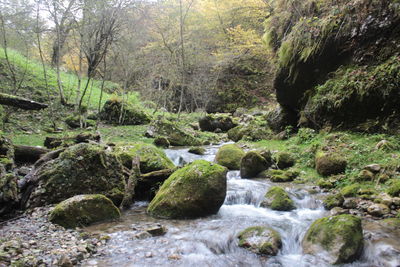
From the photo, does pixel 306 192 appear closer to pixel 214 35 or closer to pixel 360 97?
pixel 360 97

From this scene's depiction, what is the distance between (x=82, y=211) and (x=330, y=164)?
5.63 metres

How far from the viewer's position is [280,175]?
757 cm

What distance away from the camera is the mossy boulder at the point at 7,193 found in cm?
481

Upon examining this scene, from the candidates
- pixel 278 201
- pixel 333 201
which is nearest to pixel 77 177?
pixel 278 201

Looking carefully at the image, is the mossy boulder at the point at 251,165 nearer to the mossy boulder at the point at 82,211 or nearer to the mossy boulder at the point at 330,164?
the mossy boulder at the point at 330,164

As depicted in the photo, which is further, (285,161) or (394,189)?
(285,161)

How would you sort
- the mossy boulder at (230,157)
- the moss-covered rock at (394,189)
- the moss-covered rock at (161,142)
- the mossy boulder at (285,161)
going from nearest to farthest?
the moss-covered rock at (394,189) → the mossy boulder at (285,161) → the mossy boulder at (230,157) → the moss-covered rock at (161,142)

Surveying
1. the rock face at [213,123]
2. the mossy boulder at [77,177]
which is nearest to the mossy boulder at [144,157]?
the mossy boulder at [77,177]

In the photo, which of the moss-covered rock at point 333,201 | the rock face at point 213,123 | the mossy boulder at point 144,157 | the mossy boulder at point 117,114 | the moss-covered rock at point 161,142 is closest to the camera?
the moss-covered rock at point 333,201

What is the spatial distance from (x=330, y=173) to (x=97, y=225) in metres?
5.38

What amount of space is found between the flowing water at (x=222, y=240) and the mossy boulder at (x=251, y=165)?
1.79 meters

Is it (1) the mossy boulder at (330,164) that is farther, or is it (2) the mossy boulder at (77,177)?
(1) the mossy boulder at (330,164)

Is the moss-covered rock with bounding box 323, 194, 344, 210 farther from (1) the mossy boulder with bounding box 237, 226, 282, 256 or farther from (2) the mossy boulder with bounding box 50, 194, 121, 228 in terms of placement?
(2) the mossy boulder with bounding box 50, 194, 121, 228

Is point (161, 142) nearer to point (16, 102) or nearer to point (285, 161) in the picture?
point (285, 161)
